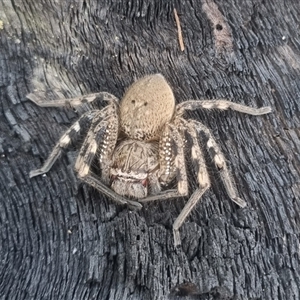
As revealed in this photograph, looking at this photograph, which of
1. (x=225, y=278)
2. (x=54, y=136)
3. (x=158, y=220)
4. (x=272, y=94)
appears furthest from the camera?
(x=272, y=94)

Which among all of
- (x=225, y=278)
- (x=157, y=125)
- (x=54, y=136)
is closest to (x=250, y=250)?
(x=225, y=278)

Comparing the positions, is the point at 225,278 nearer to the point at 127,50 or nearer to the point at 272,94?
the point at 272,94

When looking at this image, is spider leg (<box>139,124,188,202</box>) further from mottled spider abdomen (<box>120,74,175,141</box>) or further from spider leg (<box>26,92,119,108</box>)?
spider leg (<box>26,92,119,108</box>)

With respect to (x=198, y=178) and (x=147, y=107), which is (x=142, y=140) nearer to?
(x=147, y=107)

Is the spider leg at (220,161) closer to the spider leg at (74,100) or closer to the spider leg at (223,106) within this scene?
the spider leg at (223,106)

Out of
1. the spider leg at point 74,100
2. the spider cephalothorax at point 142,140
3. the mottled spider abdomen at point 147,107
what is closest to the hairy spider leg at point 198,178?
the spider cephalothorax at point 142,140

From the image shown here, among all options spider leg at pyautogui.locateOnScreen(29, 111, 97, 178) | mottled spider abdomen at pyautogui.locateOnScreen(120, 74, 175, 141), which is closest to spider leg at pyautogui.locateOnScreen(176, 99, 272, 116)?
mottled spider abdomen at pyautogui.locateOnScreen(120, 74, 175, 141)
